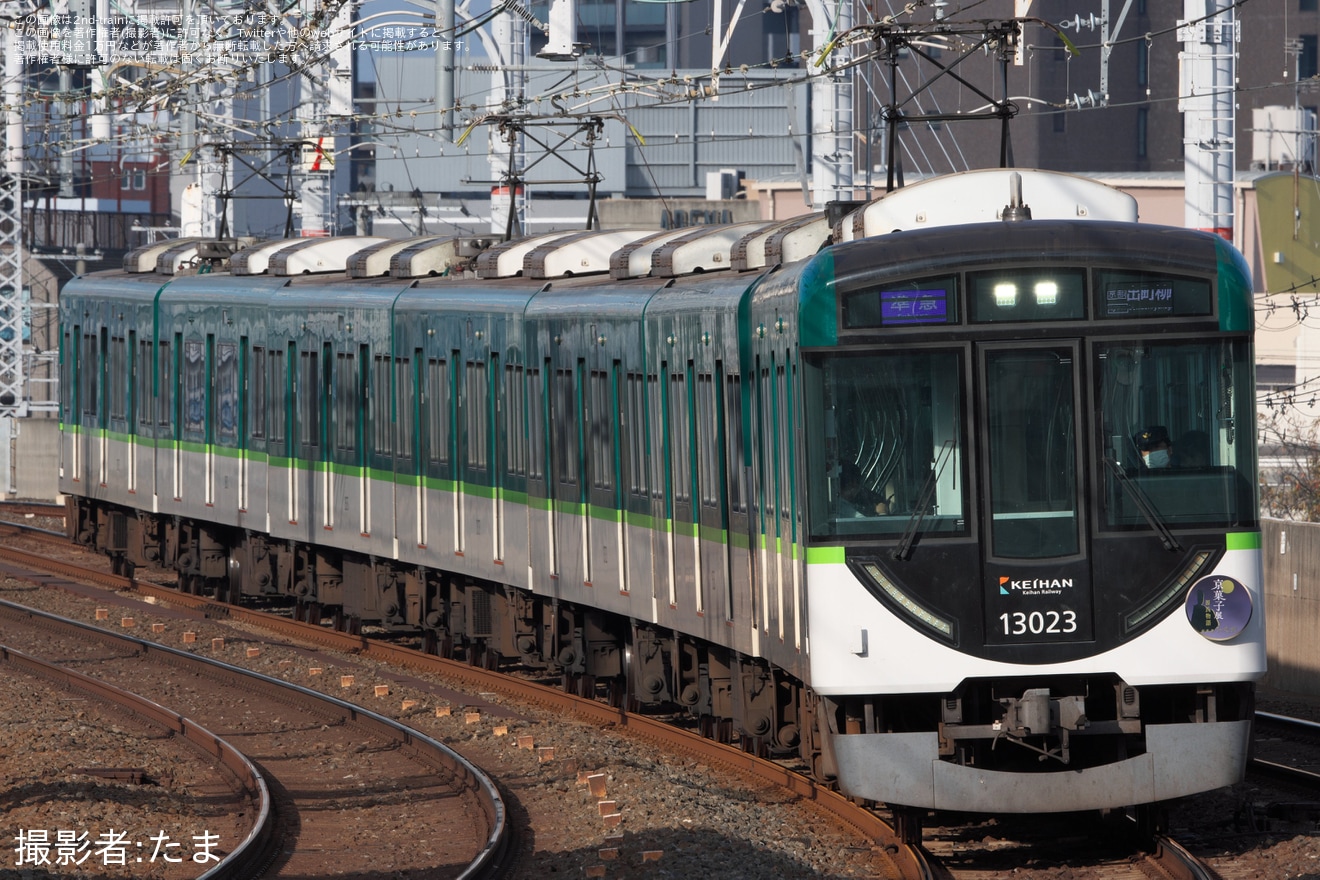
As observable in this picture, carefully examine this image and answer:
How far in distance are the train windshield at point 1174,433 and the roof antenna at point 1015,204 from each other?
41.5 inches

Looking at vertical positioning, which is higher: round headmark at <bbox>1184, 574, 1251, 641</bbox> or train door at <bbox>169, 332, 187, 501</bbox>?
train door at <bbox>169, 332, 187, 501</bbox>

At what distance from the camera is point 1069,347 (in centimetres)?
988

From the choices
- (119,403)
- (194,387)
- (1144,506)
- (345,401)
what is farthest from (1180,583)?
(119,403)

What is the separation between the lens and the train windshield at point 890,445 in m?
9.86

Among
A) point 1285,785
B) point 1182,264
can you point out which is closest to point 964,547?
point 1182,264

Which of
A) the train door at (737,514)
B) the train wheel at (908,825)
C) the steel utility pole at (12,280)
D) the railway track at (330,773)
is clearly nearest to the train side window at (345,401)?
the railway track at (330,773)

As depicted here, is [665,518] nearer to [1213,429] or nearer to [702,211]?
[1213,429]

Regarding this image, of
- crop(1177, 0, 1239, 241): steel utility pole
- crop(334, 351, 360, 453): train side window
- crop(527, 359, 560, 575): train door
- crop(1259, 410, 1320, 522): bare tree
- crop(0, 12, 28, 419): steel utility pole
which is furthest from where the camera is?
crop(0, 12, 28, 419): steel utility pole

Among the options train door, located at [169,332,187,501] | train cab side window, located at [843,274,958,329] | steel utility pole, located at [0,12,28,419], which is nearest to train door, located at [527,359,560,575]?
train cab side window, located at [843,274,958,329]

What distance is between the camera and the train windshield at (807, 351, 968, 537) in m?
9.86

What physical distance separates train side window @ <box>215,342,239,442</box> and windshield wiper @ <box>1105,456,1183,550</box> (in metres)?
13.6

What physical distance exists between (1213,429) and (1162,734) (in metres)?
1.33

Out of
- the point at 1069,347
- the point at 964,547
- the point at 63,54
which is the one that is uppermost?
the point at 63,54

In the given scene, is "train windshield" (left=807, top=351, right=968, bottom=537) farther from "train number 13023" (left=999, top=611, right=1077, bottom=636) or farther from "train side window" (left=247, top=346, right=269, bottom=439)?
"train side window" (left=247, top=346, right=269, bottom=439)
